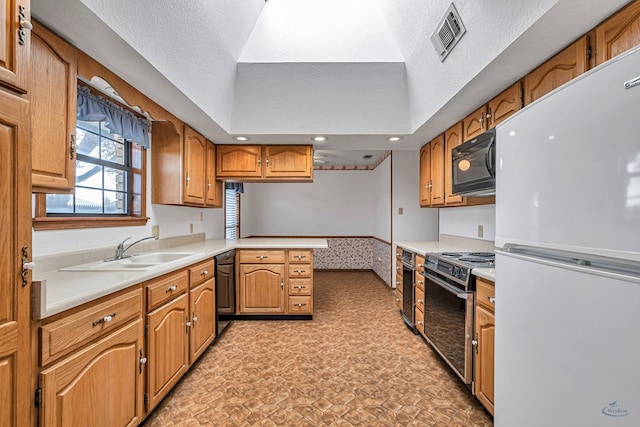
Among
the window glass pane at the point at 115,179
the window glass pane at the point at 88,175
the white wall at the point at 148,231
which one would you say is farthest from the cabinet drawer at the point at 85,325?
the window glass pane at the point at 115,179

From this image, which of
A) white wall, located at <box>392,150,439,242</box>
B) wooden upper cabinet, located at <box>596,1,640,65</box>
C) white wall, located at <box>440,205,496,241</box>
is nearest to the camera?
wooden upper cabinet, located at <box>596,1,640,65</box>

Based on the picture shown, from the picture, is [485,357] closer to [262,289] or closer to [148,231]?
[262,289]

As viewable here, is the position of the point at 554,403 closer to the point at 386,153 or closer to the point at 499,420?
the point at 499,420

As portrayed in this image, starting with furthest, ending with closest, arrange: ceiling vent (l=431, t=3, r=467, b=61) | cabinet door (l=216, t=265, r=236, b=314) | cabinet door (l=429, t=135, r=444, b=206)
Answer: cabinet door (l=429, t=135, r=444, b=206) < cabinet door (l=216, t=265, r=236, b=314) < ceiling vent (l=431, t=3, r=467, b=61)

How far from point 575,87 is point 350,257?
18.0 feet

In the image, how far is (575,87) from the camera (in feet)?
2.71

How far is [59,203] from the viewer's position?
1.74m

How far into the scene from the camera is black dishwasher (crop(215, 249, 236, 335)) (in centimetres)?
277

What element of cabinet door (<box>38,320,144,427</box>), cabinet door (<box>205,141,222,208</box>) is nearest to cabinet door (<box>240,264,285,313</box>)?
cabinet door (<box>205,141,222,208</box>)

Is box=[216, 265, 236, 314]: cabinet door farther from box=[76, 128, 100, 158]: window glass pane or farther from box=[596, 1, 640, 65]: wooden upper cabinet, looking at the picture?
box=[596, 1, 640, 65]: wooden upper cabinet

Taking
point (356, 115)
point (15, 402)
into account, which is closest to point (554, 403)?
point (15, 402)

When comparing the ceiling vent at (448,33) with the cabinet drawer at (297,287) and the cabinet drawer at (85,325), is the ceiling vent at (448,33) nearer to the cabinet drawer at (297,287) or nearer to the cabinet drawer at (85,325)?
the cabinet drawer at (85,325)

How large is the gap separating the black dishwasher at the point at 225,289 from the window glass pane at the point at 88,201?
99 cm

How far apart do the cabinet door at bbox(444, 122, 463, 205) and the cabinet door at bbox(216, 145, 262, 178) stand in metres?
2.02
